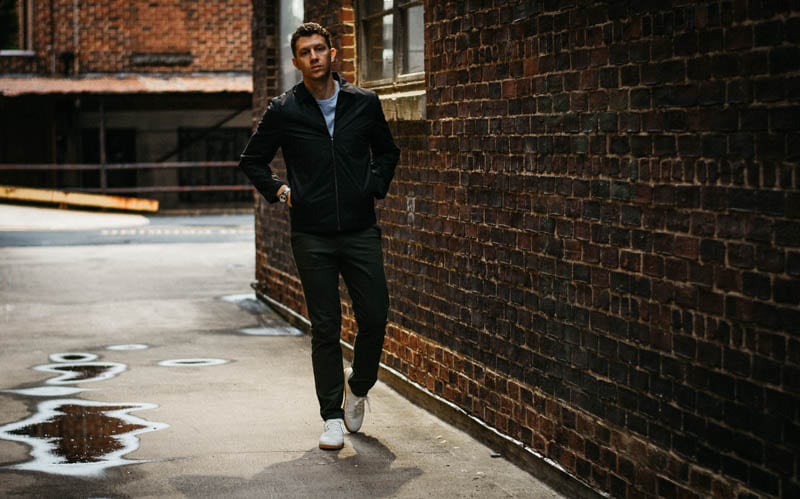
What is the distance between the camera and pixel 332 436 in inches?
254

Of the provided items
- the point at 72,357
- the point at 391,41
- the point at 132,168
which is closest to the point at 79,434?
the point at 72,357

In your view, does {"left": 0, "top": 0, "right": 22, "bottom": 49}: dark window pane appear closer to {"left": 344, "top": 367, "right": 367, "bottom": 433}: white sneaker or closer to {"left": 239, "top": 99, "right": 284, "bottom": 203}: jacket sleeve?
{"left": 239, "top": 99, "right": 284, "bottom": 203}: jacket sleeve

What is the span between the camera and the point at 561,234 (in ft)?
18.5

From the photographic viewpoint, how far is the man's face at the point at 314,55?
627 centimetres

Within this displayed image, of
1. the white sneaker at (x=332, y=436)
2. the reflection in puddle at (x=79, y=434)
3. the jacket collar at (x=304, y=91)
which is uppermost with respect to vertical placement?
the jacket collar at (x=304, y=91)

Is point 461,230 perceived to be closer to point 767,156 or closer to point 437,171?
point 437,171

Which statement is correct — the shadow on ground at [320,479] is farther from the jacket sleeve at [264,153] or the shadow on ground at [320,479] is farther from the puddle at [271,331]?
the puddle at [271,331]

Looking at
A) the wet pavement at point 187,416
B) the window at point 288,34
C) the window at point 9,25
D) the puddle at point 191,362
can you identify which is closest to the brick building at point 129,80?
the window at point 9,25

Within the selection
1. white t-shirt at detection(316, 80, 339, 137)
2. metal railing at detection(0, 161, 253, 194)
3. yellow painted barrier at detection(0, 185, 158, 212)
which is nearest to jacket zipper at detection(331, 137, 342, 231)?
white t-shirt at detection(316, 80, 339, 137)

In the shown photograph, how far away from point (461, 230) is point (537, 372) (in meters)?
1.28

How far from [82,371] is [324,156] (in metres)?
3.51

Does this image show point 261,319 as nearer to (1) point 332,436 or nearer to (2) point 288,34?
(2) point 288,34

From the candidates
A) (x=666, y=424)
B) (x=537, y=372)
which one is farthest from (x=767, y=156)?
(x=537, y=372)

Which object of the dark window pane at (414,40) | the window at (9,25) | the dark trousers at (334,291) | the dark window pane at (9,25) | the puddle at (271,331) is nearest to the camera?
the dark trousers at (334,291)
